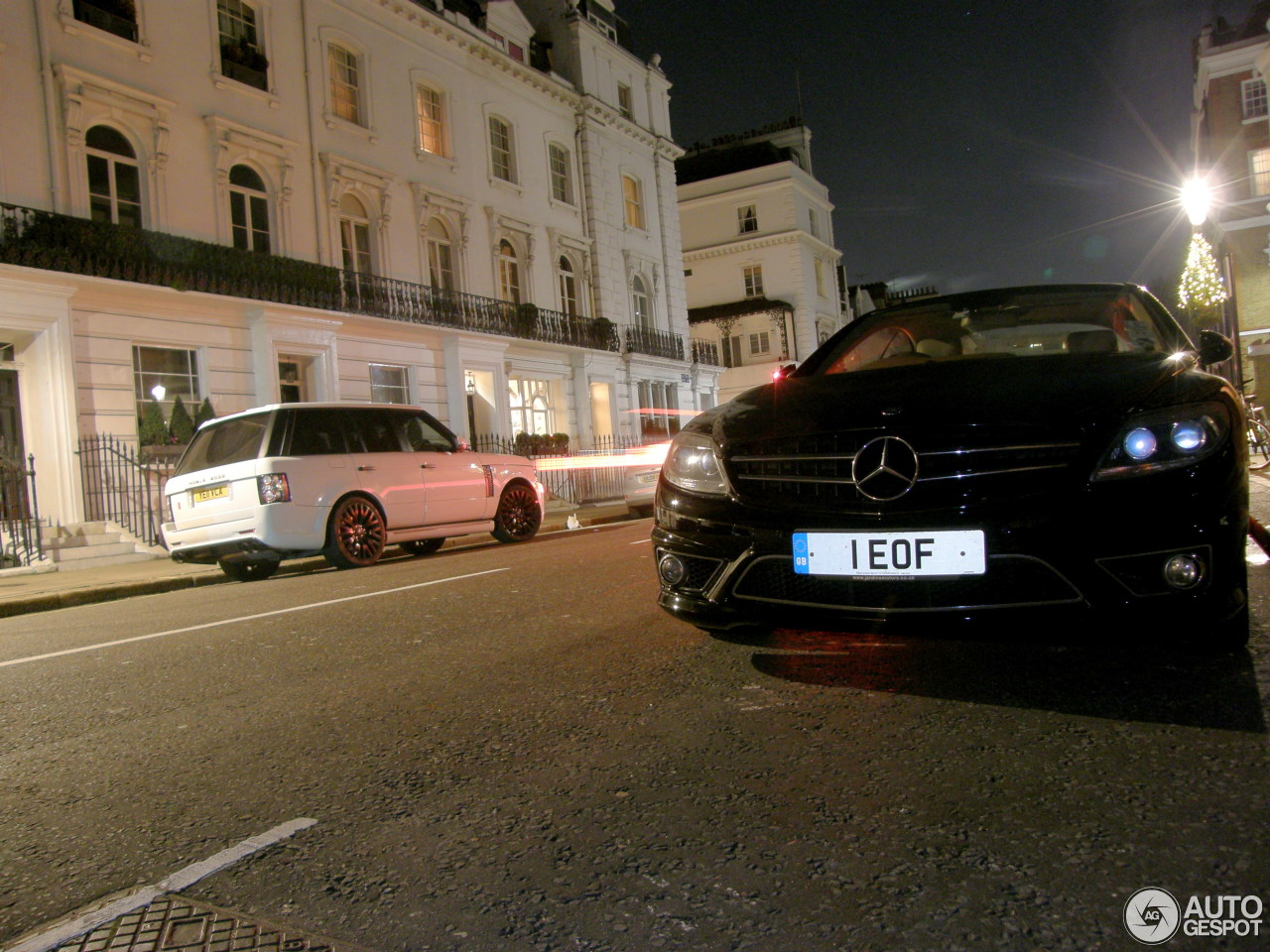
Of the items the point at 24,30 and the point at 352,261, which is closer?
the point at 24,30

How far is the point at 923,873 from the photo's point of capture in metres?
1.80

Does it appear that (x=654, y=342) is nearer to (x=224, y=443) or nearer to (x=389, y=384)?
(x=389, y=384)

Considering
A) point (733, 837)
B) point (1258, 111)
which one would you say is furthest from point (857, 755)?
point (1258, 111)

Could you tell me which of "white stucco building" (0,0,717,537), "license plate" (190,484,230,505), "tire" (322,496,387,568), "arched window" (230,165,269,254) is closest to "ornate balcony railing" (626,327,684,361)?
"white stucco building" (0,0,717,537)

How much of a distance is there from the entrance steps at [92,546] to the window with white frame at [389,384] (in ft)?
22.6

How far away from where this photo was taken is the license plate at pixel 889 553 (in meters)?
2.71

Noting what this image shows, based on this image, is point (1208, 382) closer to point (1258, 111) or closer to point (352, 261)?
point (352, 261)

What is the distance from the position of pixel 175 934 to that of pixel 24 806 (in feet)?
3.70

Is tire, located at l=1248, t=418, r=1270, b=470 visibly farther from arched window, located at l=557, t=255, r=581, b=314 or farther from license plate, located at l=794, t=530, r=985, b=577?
arched window, located at l=557, t=255, r=581, b=314

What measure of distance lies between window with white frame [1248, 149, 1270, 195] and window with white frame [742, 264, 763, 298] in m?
20.3

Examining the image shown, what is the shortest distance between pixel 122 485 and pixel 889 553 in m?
13.8

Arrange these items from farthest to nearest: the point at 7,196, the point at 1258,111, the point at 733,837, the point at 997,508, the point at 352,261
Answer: the point at 1258,111, the point at 352,261, the point at 7,196, the point at 997,508, the point at 733,837

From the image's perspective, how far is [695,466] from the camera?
341 cm

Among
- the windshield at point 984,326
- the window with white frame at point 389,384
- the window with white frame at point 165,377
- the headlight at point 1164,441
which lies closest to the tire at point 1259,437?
the windshield at point 984,326
